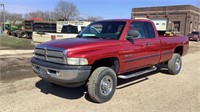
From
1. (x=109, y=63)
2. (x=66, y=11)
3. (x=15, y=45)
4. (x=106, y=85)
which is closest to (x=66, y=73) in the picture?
(x=106, y=85)

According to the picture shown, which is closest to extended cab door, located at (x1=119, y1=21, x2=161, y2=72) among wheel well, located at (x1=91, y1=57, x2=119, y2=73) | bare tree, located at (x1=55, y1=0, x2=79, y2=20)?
wheel well, located at (x1=91, y1=57, x2=119, y2=73)

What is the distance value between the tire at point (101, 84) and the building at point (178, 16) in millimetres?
39551

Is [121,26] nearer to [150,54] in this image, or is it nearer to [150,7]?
[150,54]

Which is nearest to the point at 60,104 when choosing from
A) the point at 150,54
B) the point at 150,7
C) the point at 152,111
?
the point at 152,111

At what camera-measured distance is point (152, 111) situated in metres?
4.68

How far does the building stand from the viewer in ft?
146

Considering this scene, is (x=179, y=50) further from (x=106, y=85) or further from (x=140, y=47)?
(x=106, y=85)

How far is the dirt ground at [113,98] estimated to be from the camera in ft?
15.7

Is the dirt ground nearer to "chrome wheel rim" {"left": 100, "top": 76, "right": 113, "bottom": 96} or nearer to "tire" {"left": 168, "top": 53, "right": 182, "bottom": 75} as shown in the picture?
"chrome wheel rim" {"left": 100, "top": 76, "right": 113, "bottom": 96}

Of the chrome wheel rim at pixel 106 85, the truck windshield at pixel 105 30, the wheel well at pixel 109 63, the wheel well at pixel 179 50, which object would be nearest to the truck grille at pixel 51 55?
the wheel well at pixel 109 63

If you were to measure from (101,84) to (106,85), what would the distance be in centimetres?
19

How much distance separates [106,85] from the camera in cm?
523

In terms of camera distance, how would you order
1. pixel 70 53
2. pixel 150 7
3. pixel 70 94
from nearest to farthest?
pixel 70 53
pixel 70 94
pixel 150 7

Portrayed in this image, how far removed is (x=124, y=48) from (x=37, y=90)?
2.51 metres
